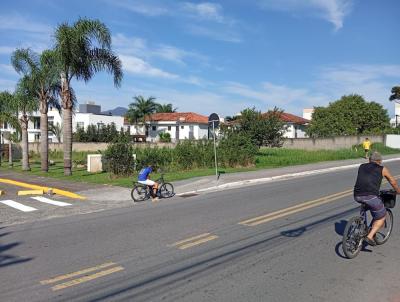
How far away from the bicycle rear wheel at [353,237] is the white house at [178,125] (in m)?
69.5

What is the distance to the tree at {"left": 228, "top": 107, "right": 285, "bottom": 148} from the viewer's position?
115ft

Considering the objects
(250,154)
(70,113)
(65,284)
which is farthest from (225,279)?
(250,154)

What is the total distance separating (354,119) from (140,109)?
3601 cm

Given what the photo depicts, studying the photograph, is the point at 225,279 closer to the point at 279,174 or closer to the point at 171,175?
the point at 171,175

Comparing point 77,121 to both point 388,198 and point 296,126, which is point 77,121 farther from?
point 388,198

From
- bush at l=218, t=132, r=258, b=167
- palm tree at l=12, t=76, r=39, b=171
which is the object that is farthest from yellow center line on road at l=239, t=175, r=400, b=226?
palm tree at l=12, t=76, r=39, b=171

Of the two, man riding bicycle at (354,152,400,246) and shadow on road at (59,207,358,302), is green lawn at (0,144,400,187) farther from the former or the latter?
man riding bicycle at (354,152,400,246)

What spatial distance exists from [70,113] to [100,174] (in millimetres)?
3509

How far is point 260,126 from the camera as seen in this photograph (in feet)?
115

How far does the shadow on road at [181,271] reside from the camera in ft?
18.4

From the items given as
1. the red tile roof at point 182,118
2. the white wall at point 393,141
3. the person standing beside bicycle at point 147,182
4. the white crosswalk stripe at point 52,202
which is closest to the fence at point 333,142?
the white wall at point 393,141

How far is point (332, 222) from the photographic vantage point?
9.87 meters

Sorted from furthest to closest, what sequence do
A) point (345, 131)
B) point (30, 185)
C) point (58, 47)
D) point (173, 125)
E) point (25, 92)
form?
point (173, 125), point (345, 131), point (25, 92), point (58, 47), point (30, 185)

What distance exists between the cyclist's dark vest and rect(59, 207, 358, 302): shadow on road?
1.11 metres
